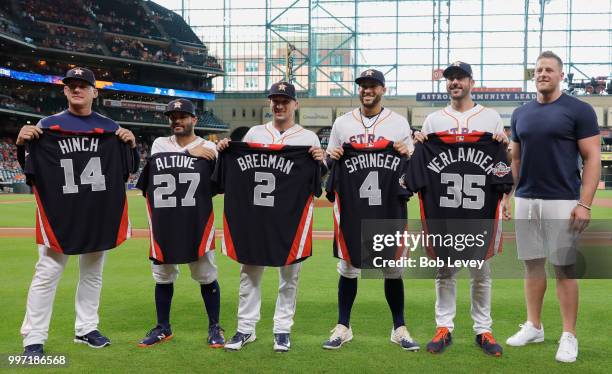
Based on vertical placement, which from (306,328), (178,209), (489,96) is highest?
(489,96)

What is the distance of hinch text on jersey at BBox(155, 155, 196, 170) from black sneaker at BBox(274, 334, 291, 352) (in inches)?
61.4

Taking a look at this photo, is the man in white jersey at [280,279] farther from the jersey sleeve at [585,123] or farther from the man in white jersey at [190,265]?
the jersey sleeve at [585,123]

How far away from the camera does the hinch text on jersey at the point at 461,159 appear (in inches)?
179

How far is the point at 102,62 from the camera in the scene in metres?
44.4

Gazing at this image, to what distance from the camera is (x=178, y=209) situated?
4.73 meters

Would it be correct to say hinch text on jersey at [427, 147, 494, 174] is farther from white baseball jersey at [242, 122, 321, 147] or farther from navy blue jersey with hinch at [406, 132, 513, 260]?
white baseball jersey at [242, 122, 321, 147]

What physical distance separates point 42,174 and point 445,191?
3.25m

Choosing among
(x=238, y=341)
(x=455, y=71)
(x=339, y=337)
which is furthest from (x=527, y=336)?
(x=238, y=341)

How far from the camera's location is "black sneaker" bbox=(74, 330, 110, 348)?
453 centimetres

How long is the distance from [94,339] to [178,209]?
48.3 inches

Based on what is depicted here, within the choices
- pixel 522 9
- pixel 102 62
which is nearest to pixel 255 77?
pixel 102 62

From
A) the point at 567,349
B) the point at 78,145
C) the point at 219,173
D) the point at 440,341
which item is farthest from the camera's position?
the point at 219,173

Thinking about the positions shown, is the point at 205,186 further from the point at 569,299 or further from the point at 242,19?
the point at 242,19

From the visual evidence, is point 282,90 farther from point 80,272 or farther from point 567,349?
point 567,349
